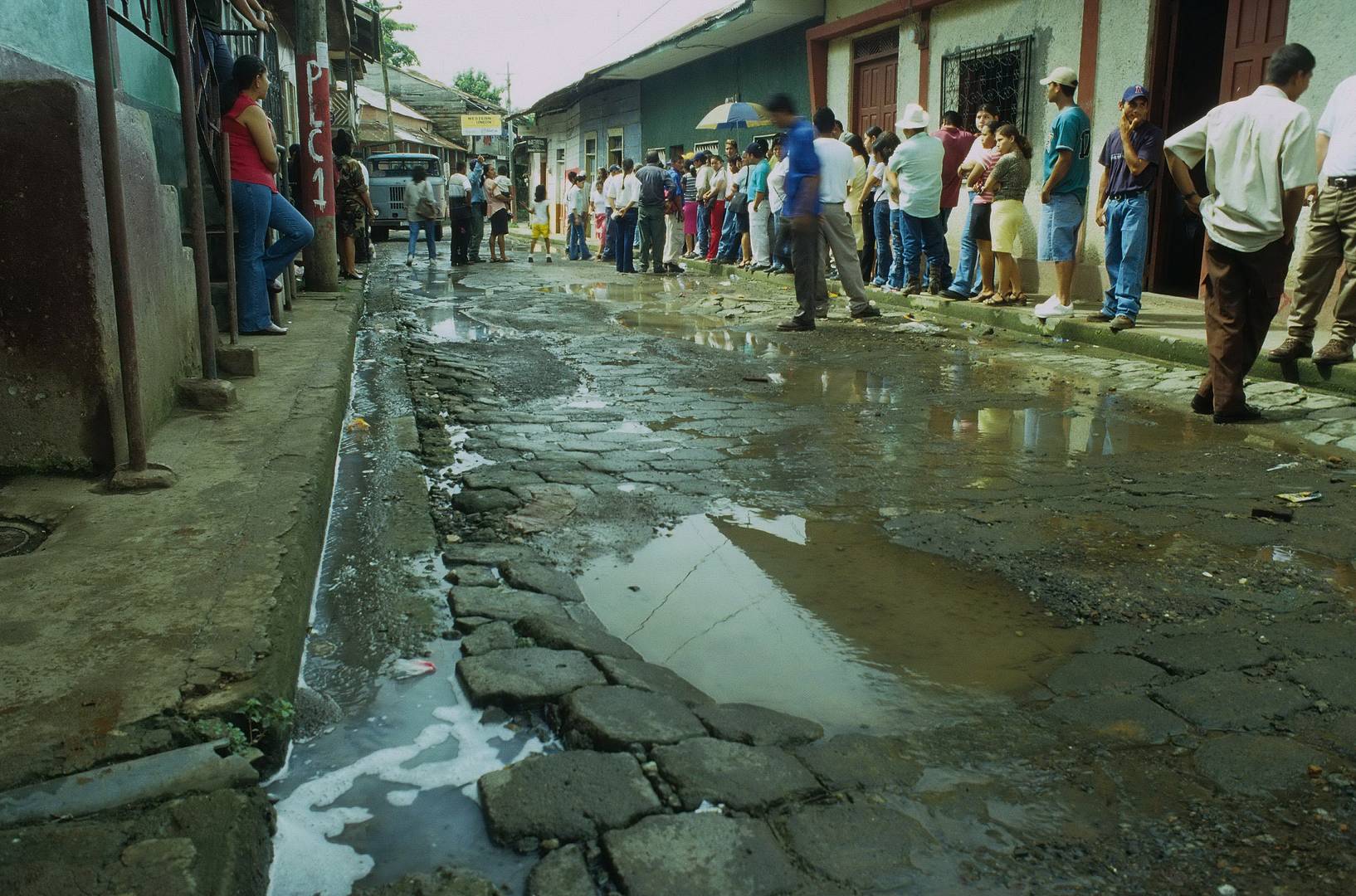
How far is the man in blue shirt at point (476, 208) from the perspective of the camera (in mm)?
18828

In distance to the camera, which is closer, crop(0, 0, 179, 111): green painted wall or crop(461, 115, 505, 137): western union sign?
crop(0, 0, 179, 111): green painted wall

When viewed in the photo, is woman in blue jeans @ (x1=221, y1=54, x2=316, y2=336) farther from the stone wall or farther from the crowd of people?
the stone wall

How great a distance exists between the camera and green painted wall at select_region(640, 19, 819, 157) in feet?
57.1

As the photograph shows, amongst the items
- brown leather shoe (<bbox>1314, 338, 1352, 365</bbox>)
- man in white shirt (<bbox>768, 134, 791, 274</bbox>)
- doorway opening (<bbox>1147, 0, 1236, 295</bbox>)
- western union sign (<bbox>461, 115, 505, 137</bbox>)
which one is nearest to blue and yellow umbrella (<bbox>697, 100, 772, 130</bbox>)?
man in white shirt (<bbox>768, 134, 791, 274</bbox>)

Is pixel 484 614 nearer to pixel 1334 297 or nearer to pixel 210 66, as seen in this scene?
pixel 210 66

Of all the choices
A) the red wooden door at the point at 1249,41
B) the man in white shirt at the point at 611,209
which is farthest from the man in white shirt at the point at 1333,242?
the man in white shirt at the point at 611,209

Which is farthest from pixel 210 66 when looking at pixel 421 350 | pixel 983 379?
pixel 983 379

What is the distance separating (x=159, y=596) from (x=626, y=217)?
14935 millimetres

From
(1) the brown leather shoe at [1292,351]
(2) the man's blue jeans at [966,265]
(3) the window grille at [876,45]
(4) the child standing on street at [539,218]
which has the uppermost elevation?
(3) the window grille at [876,45]

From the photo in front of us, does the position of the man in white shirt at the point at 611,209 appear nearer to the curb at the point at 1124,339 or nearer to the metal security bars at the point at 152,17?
the curb at the point at 1124,339

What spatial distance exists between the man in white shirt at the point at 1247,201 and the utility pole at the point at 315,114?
25.9 ft

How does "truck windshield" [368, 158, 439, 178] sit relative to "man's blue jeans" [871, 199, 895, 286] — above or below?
above

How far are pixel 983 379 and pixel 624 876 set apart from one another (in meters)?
5.56

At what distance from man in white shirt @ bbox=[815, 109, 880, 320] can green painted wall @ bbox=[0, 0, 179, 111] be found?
5.39 m
